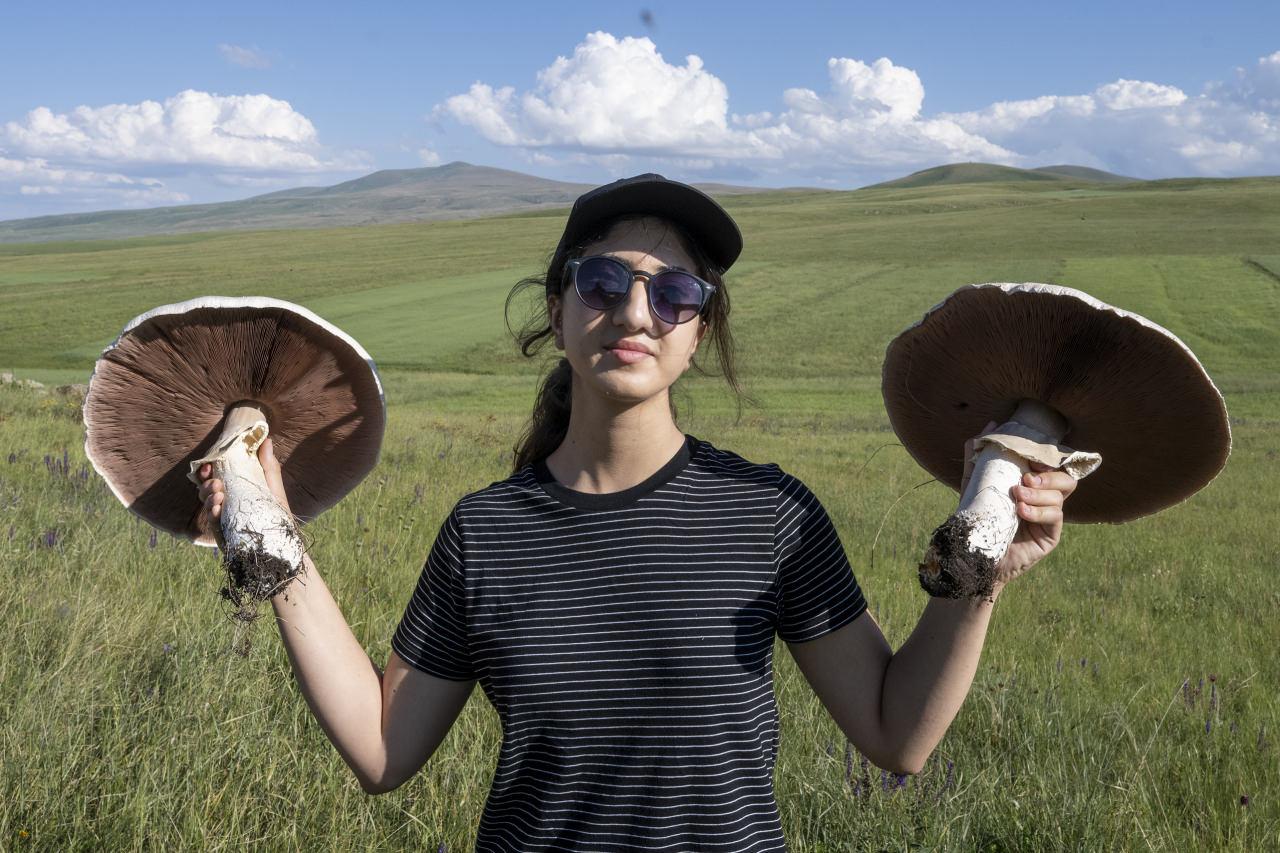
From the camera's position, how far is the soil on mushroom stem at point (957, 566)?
1.64 metres

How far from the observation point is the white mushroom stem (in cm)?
165

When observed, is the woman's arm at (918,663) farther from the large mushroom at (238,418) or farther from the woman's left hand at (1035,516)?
the large mushroom at (238,418)

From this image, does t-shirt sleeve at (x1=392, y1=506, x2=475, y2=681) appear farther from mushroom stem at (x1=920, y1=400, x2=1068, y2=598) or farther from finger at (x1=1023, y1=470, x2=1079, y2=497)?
finger at (x1=1023, y1=470, x2=1079, y2=497)

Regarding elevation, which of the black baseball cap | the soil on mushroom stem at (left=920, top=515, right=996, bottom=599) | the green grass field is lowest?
the green grass field

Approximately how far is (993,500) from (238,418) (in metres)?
1.42

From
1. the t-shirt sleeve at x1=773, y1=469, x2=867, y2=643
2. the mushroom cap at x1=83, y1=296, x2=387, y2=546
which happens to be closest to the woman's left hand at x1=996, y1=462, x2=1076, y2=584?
the t-shirt sleeve at x1=773, y1=469, x2=867, y2=643

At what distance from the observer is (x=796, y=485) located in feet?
6.28

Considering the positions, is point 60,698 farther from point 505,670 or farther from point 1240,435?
point 1240,435

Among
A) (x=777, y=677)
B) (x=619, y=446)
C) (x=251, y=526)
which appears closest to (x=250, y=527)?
(x=251, y=526)

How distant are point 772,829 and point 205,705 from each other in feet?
6.38

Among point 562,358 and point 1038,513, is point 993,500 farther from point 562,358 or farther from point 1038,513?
point 562,358

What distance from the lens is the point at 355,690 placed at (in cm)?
190

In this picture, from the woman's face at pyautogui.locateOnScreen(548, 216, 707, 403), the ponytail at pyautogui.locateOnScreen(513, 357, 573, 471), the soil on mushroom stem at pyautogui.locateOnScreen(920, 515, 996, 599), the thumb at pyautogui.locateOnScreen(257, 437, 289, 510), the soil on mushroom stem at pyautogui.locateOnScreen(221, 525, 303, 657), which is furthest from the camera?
the ponytail at pyautogui.locateOnScreen(513, 357, 573, 471)

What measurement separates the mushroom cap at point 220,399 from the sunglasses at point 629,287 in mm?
426
